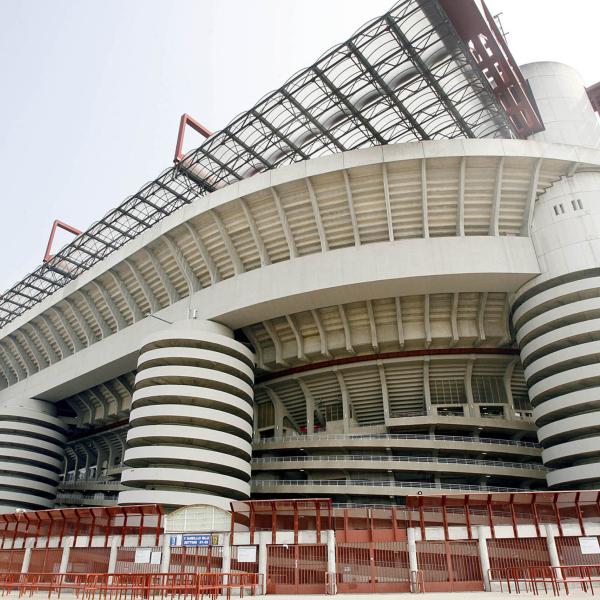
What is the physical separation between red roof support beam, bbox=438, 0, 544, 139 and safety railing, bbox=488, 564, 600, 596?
96.5ft

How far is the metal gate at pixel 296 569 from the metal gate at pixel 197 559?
202 centimetres

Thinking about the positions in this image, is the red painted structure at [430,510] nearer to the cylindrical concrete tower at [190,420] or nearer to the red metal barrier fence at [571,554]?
the red metal barrier fence at [571,554]

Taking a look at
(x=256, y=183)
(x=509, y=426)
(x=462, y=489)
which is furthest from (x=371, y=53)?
(x=462, y=489)

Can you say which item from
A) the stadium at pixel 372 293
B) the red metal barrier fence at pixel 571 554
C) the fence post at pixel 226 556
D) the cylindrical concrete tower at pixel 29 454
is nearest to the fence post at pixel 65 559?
the stadium at pixel 372 293

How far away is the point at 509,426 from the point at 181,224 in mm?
28937

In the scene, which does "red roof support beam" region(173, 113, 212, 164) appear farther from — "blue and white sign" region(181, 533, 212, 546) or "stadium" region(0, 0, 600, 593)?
"blue and white sign" region(181, 533, 212, 546)

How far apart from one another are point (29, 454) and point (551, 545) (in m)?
50.1

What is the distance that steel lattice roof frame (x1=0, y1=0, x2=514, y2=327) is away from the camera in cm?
3120

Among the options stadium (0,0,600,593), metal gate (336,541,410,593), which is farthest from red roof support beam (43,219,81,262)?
metal gate (336,541,410,593)

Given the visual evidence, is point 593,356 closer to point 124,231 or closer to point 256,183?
point 256,183

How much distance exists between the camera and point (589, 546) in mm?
18422

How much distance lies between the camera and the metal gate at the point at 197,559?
754 inches

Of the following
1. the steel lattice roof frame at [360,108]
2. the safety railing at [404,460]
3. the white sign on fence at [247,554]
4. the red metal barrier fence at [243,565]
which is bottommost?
the red metal barrier fence at [243,565]

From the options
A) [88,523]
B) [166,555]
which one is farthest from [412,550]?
[88,523]
